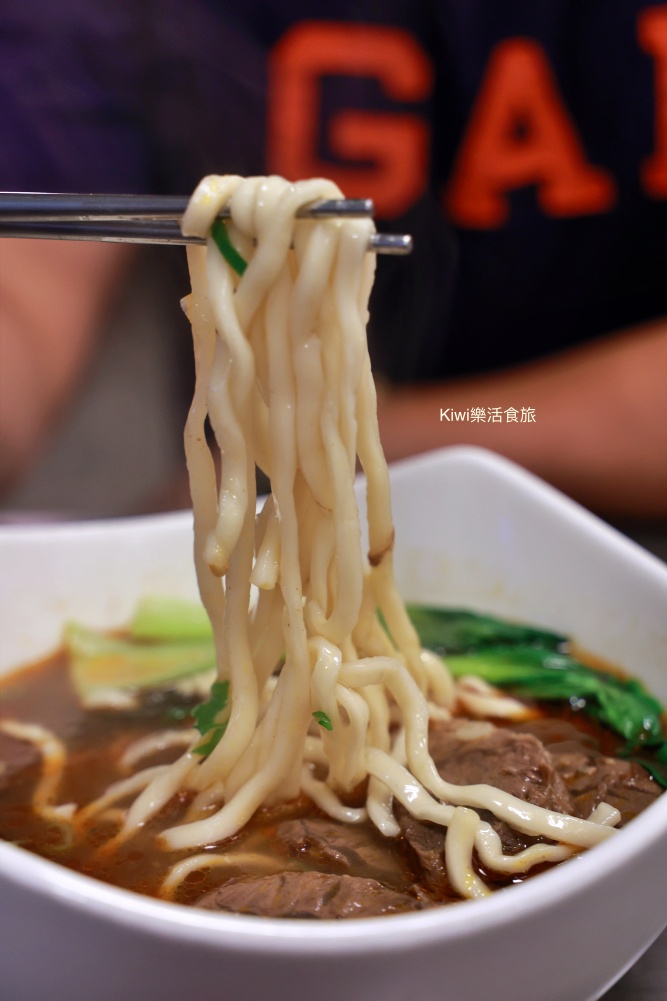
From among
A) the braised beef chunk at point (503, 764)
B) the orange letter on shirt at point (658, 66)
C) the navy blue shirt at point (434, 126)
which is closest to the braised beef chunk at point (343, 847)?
the braised beef chunk at point (503, 764)

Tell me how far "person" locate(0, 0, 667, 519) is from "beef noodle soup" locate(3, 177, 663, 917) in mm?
1001

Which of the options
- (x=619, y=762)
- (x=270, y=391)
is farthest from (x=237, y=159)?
(x=619, y=762)

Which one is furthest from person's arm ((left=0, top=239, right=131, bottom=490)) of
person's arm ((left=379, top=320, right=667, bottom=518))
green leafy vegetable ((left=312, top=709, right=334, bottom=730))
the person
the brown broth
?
green leafy vegetable ((left=312, top=709, right=334, bottom=730))

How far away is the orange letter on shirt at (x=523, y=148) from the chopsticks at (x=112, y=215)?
58.3 inches

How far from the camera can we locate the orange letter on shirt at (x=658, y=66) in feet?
6.58

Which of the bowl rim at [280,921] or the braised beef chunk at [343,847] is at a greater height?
the bowl rim at [280,921]

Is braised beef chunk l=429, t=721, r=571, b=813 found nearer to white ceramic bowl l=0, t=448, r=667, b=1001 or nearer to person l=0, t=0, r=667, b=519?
white ceramic bowl l=0, t=448, r=667, b=1001

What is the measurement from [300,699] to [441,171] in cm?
177

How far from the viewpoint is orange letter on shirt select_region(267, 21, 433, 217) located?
215 centimetres

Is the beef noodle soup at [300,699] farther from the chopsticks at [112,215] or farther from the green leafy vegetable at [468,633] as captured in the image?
the green leafy vegetable at [468,633]

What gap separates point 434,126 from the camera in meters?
2.27

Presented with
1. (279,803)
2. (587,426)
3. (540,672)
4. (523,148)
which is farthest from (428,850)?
(523,148)

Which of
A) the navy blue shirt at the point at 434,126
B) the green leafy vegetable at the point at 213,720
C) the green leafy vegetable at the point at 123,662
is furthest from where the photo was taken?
the navy blue shirt at the point at 434,126

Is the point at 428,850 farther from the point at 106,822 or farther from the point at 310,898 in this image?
the point at 106,822
